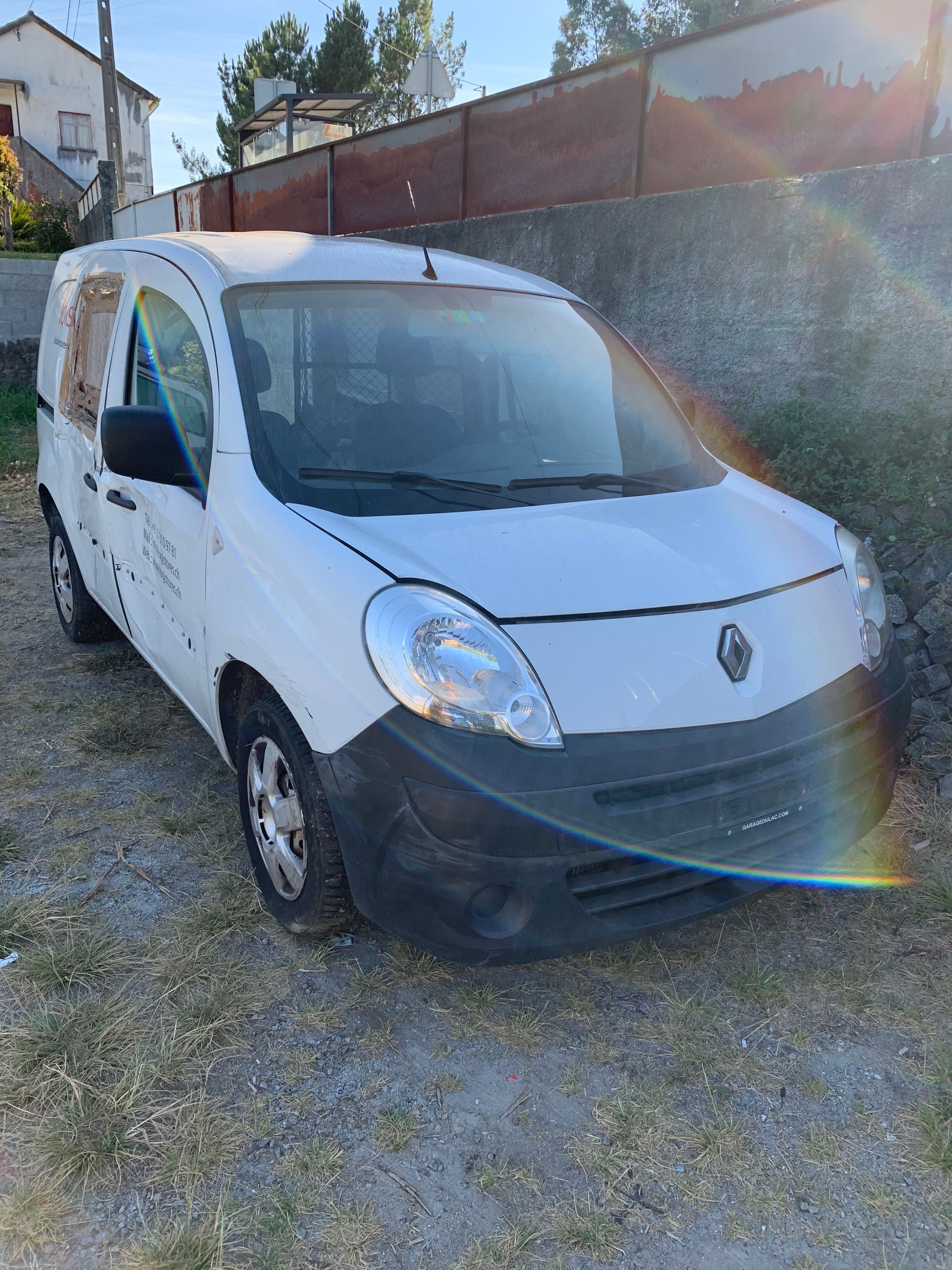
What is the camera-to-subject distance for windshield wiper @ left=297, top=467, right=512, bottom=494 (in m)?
2.49

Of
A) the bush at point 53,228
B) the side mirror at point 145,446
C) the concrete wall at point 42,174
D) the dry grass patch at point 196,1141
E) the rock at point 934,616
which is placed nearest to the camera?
the dry grass patch at point 196,1141

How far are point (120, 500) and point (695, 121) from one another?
15.7 feet

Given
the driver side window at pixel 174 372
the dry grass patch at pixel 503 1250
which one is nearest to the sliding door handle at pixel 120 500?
the driver side window at pixel 174 372

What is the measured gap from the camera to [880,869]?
290 cm

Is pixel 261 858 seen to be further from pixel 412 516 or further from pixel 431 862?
pixel 412 516

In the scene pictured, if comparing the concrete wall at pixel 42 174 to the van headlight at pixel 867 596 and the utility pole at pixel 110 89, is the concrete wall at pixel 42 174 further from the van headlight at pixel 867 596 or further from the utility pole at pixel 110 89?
the van headlight at pixel 867 596

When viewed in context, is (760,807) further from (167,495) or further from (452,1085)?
(167,495)

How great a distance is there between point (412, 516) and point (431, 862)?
0.89 m

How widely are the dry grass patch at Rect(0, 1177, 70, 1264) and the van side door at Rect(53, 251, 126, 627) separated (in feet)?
7.34

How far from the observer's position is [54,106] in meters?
37.5

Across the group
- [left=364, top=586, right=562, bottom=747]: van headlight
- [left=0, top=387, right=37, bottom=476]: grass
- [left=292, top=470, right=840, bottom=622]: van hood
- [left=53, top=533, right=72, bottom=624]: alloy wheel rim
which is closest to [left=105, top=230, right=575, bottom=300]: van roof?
[left=292, top=470, right=840, bottom=622]: van hood

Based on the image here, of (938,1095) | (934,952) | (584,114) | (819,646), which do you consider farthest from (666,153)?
(938,1095)

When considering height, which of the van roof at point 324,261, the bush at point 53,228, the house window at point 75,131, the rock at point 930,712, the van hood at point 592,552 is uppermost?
the house window at point 75,131

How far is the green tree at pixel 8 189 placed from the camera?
2088 centimetres
